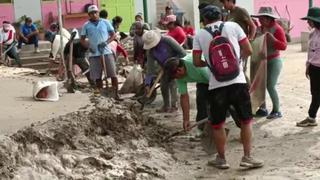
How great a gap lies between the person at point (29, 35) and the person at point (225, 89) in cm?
1376

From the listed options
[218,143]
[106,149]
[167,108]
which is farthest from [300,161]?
[167,108]

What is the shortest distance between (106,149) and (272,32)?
11.0 feet

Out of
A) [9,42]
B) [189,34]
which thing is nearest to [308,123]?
[189,34]

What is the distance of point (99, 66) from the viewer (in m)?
10.9

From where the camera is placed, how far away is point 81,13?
21.6m

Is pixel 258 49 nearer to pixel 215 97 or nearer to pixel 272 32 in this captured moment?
pixel 272 32

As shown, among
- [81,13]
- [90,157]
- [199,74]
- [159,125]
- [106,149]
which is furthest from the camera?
[81,13]

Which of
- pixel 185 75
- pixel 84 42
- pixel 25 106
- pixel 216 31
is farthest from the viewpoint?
pixel 84 42

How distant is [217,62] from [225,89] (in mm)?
283

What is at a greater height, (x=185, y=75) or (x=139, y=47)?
(x=185, y=75)

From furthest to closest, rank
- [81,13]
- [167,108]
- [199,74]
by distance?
[81,13], [167,108], [199,74]

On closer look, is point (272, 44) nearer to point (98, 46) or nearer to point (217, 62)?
point (217, 62)

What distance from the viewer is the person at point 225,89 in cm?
616

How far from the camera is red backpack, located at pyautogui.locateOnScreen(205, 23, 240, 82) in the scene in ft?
19.9
